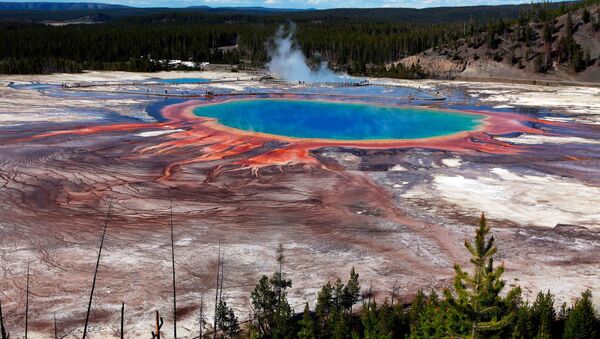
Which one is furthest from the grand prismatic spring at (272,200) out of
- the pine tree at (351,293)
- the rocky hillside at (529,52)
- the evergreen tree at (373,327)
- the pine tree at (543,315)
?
the rocky hillside at (529,52)

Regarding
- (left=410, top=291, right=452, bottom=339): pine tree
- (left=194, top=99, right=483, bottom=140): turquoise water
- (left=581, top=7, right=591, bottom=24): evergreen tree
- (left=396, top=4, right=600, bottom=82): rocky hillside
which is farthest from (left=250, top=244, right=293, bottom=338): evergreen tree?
(left=581, top=7, right=591, bottom=24): evergreen tree

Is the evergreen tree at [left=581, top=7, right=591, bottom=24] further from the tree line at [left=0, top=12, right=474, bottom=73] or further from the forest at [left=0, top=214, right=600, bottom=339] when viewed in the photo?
the forest at [left=0, top=214, right=600, bottom=339]

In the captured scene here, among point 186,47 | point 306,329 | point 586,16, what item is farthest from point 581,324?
point 186,47

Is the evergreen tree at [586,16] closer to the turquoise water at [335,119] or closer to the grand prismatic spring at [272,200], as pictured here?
the grand prismatic spring at [272,200]

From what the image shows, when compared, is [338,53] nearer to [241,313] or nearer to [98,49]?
[98,49]

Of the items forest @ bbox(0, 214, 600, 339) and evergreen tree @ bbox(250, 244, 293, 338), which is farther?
evergreen tree @ bbox(250, 244, 293, 338)

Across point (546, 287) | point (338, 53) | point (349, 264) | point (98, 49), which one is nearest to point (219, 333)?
point (349, 264)

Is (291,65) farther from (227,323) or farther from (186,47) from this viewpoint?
(227,323)

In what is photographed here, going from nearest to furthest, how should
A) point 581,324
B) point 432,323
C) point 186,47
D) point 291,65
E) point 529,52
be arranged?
point 432,323, point 581,324, point 529,52, point 291,65, point 186,47
